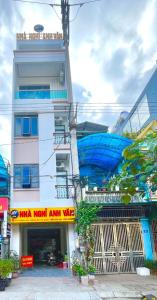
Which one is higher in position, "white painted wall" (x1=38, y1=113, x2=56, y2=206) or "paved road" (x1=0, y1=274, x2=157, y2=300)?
"white painted wall" (x1=38, y1=113, x2=56, y2=206)

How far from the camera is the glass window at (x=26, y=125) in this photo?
51.6ft

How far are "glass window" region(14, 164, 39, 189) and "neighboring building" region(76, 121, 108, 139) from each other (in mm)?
4293

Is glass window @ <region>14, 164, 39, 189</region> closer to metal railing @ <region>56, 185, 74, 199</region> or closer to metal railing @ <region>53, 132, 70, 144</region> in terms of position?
metal railing @ <region>56, 185, 74, 199</region>

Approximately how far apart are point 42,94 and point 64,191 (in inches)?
230

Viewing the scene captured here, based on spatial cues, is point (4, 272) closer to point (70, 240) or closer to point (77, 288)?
point (77, 288)

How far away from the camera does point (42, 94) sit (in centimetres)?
1703

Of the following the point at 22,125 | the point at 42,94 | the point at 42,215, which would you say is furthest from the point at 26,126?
the point at 42,215

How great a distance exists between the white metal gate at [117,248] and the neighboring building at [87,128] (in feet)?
21.4

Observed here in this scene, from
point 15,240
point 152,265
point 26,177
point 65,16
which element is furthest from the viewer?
point 26,177

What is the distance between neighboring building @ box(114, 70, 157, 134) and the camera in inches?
698

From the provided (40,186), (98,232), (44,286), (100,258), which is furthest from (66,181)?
(44,286)

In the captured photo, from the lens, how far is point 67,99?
16500 millimetres

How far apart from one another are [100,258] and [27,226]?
5405 millimetres

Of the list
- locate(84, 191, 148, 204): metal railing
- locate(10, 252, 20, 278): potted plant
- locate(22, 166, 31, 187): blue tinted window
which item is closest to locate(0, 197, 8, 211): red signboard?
locate(22, 166, 31, 187): blue tinted window
